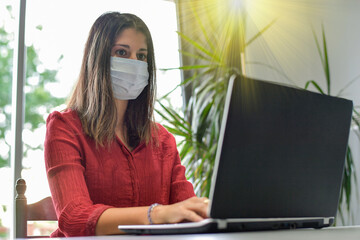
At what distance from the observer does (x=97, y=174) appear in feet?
5.10

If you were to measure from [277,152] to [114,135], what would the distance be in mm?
848

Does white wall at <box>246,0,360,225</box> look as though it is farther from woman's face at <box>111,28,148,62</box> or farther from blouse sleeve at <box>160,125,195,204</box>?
woman's face at <box>111,28,148,62</box>

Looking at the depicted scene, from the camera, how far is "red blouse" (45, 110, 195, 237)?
1.30 meters

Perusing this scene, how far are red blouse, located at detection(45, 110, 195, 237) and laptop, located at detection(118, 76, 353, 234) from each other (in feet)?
1.32

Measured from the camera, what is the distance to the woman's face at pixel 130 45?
1.73 metres

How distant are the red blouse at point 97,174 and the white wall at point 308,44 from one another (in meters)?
1.83

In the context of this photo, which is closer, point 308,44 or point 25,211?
point 25,211

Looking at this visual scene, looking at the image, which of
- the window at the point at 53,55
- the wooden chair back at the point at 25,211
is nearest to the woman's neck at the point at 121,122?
the wooden chair back at the point at 25,211

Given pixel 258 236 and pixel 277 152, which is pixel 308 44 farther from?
pixel 258 236

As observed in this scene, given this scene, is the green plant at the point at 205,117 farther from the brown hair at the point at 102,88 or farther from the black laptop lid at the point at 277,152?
the black laptop lid at the point at 277,152

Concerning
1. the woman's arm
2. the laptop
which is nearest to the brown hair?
the woman's arm

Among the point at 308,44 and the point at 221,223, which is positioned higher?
the point at 308,44

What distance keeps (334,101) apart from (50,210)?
106cm

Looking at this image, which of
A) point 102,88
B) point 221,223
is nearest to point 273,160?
point 221,223
